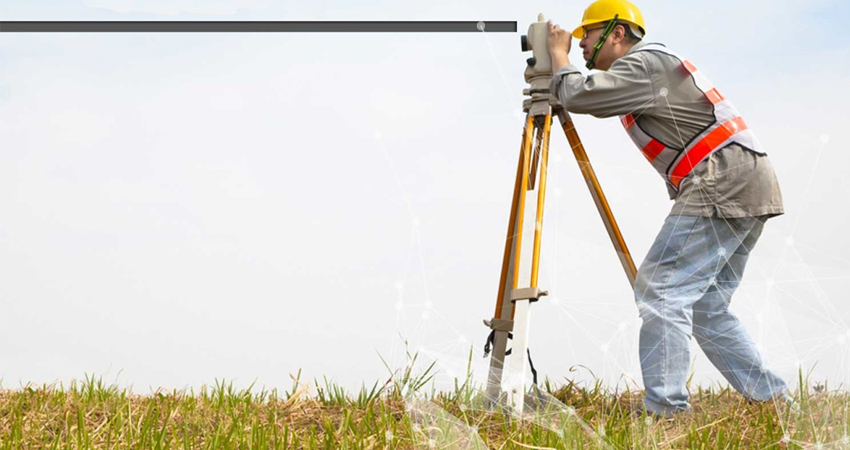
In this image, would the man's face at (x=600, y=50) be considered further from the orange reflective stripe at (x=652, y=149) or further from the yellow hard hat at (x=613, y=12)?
the orange reflective stripe at (x=652, y=149)

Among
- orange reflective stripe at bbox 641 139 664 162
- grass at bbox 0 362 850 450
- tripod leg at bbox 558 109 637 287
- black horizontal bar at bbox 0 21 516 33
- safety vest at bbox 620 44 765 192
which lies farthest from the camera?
black horizontal bar at bbox 0 21 516 33

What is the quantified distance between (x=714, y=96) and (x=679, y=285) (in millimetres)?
848

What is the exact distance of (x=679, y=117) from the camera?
3.77 m

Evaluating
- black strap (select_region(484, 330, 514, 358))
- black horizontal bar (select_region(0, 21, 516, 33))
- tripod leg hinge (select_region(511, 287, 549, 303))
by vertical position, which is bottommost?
black strap (select_region(484, 330, 514, 358))

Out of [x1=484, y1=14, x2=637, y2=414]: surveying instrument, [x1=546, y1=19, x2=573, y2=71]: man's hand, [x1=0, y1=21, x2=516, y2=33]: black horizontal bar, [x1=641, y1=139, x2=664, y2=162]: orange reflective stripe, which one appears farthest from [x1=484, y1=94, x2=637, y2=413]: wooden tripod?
[x1=0, y1=21, x2=516, y2=33]: black horizontal bar

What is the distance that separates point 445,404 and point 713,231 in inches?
57.3

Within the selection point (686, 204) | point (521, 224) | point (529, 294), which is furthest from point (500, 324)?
point (686, 204)

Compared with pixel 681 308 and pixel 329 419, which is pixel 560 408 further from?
pixel 329 419

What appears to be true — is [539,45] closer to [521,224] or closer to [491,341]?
[521,224]

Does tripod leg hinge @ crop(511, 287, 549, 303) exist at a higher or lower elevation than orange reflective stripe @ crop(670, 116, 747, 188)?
lower

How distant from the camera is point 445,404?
13.2 ft

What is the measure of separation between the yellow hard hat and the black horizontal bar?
1.39 feet

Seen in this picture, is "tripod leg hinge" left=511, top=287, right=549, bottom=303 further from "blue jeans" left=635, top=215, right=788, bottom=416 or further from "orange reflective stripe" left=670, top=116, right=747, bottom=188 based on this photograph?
"orange reflective stripe" left=670, top=116, right=747, bottom=188

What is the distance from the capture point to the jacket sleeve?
3758mm
